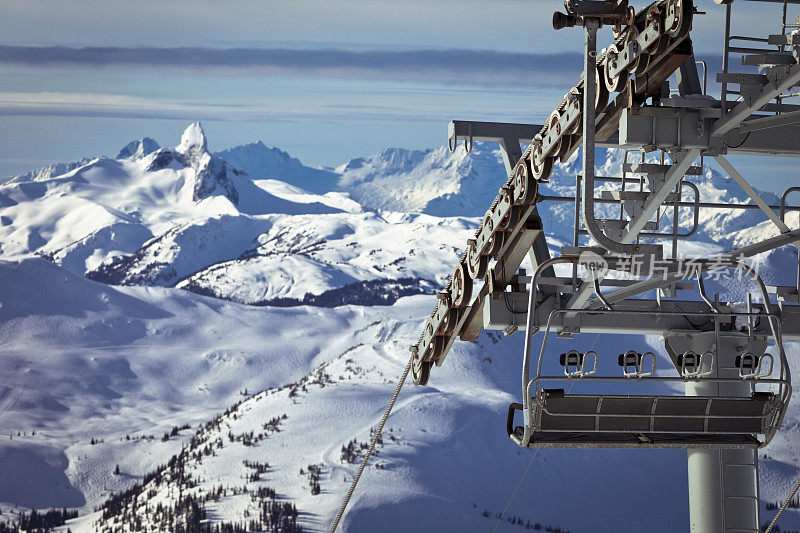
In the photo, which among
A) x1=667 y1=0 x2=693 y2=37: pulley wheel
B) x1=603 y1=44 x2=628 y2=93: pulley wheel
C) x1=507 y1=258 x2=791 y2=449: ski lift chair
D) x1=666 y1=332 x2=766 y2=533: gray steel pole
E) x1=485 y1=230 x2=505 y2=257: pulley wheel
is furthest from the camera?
x1=666 y1=332 x2=766 y2=533: gray steel pole

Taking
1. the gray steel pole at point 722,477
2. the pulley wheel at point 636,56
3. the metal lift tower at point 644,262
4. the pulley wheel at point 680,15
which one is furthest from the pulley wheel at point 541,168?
the gray steel pole at point 722,477

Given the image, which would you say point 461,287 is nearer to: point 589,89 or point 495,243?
point 495,243

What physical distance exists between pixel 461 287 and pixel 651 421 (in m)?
4.69

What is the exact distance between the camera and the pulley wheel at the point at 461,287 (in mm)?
13508

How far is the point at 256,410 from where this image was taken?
73438 millimetres

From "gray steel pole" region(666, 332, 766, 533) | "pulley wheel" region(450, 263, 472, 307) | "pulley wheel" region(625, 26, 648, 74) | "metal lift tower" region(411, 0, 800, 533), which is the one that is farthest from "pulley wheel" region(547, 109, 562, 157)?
"gray steel pole" region(666, 332, 766, 533)

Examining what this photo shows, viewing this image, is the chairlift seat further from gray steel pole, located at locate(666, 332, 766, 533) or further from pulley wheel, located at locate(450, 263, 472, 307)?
gray steel pole, located at locate(666, 332, 766, 533)

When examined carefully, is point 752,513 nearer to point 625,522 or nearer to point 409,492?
point 409,492

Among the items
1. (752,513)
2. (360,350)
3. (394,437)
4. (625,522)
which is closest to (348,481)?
(394,437)

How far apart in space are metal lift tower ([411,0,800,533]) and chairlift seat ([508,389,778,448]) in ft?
0.04

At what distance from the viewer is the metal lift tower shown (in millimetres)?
9164

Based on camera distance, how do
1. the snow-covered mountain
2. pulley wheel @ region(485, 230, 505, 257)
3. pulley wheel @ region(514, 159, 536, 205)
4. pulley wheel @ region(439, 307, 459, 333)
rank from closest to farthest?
pulley wheel @ region(514, 159, 536, 205), pulley wheel @ region(485, 230, 505, 257), pulley wheel @ region(439, 307, 459, 333), the snow-covered mountain

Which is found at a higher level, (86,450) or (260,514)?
(260,514)

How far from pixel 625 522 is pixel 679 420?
5146 cm
